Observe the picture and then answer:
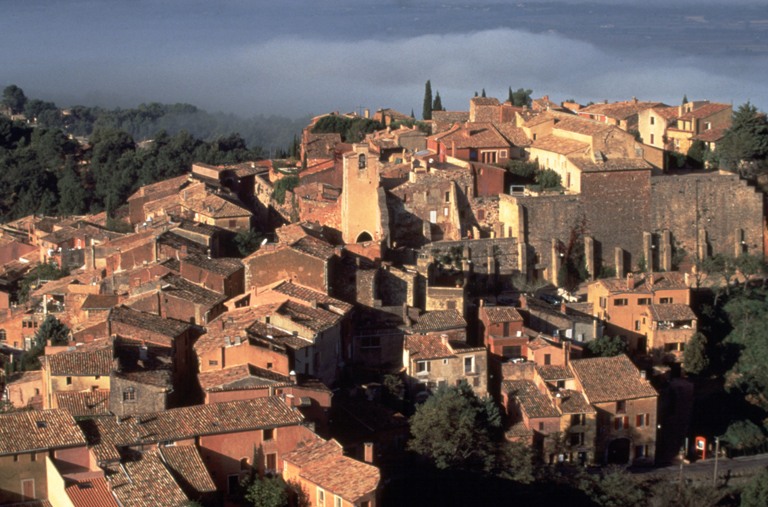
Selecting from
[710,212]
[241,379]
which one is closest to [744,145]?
[710,212]

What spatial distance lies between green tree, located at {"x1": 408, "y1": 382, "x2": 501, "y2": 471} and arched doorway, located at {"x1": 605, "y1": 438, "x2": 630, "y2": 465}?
91.3 inches

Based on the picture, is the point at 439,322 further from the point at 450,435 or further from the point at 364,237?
the point at 364,237

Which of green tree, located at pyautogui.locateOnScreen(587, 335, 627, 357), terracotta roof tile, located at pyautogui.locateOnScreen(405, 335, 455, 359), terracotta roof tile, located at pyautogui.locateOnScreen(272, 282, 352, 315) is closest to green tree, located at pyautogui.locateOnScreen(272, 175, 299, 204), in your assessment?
terracotta roof tile, located at pyautogui.locateOnScreen(272, 282, 352, 315)

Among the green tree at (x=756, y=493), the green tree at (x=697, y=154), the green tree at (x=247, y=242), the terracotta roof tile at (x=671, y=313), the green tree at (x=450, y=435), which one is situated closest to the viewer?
the green tree at (x=450, y=435)

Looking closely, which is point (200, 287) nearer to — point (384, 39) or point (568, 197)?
point (568, 197)

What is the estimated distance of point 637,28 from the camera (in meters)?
90.3

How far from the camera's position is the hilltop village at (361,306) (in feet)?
60.4

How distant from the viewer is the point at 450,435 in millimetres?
20516

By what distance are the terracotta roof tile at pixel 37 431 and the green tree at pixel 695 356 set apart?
11.5 metres

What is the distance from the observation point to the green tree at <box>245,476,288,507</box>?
1777 cm

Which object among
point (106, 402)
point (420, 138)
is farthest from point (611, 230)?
point (106, 402)

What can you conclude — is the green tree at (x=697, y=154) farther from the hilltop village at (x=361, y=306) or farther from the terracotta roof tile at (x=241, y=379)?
the terracotta roof tile at (x=241, y=379)

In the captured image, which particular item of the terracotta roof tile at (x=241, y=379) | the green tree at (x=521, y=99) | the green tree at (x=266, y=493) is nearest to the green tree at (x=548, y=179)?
the green tree at (x=521, y=99)

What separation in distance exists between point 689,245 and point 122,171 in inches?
664
